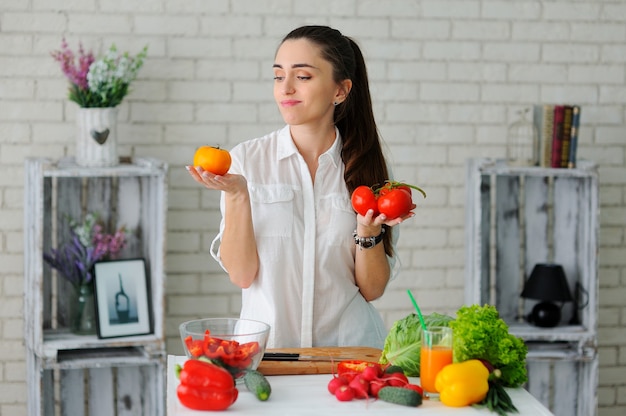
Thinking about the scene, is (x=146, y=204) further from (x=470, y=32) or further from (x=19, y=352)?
(x=470, y=32)

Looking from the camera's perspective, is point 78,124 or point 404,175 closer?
point 78,124

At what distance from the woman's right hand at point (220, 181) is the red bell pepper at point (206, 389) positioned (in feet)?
1.99

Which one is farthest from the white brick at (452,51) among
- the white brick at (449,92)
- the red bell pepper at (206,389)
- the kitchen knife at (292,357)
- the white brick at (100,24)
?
the red bell pepper at (206,389)

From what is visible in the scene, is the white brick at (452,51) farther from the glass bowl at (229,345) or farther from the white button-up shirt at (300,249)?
the glass bowl at (229,345)

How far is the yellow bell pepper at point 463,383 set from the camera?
1.96m

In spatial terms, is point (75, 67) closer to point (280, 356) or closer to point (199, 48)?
point (199, 48)

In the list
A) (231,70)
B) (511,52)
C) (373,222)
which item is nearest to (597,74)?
(511,52)

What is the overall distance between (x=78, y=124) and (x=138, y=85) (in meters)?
0.39

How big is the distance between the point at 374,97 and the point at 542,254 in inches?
Result: 42.6

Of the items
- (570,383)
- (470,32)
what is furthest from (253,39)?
(570,383)

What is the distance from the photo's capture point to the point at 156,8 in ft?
13.1

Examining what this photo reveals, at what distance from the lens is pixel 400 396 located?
6.46 ft

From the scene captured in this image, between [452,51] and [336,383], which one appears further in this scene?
[452,51]

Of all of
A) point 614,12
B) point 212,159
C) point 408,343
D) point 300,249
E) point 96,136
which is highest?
point 614,12
